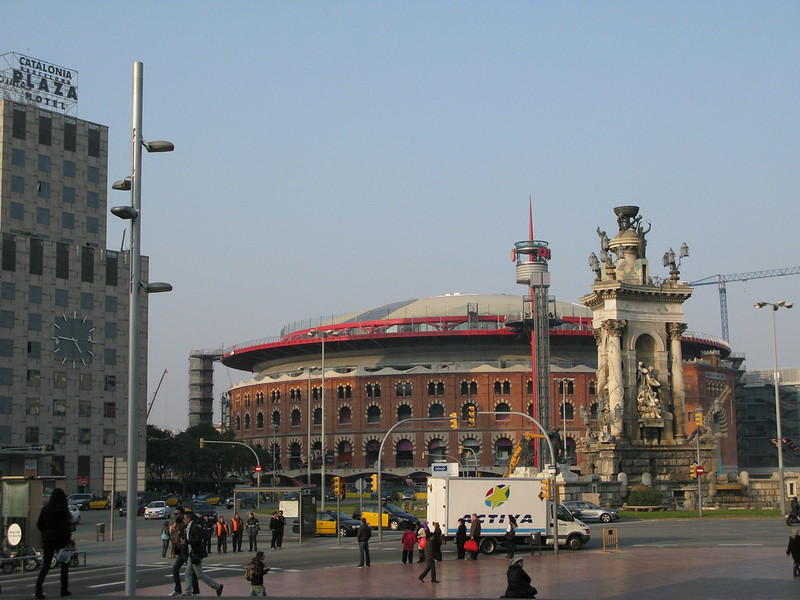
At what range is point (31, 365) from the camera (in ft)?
308

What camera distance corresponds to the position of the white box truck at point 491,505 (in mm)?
39656

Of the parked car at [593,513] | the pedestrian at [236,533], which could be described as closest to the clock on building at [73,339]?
the parked car at [593,513]

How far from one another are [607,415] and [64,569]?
54.2m

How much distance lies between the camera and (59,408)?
312 ft

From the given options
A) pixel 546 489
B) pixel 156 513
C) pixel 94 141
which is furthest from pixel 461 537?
pixel 94 141

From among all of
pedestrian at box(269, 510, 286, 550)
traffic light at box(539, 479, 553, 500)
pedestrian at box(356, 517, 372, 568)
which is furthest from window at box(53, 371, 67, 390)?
pedestrian at box(356, 517, 372, 568)

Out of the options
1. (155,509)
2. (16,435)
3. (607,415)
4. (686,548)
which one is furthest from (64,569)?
(16,435)

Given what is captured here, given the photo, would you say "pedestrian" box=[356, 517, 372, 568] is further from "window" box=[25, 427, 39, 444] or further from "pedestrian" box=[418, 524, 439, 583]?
"window" box=[25, 427, 39, 444]

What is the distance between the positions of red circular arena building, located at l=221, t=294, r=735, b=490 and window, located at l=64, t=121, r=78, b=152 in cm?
4208

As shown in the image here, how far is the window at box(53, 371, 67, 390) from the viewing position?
95044mm

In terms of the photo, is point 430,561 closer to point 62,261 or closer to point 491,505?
point 491,505

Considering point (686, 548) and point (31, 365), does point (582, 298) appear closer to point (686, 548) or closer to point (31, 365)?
point (686, 548)

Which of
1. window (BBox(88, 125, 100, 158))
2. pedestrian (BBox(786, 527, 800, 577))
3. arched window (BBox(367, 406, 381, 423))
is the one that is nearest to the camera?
pedestrian (BBox(786, 527, 800, 577))

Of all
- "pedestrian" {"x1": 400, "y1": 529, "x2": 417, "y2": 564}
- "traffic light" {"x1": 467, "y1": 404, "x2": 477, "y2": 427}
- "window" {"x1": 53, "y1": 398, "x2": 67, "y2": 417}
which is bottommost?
"pedestrian" {"x1": 400, "y1": 529, "x2": 417, "y2": 564}
